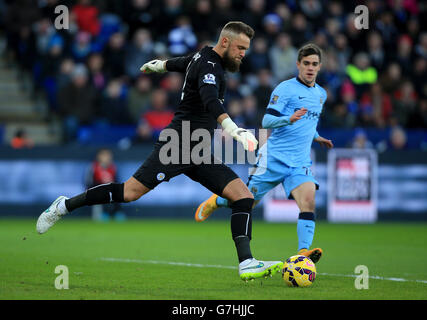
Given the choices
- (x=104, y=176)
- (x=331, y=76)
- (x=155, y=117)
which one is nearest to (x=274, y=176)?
(x=104, y=176)

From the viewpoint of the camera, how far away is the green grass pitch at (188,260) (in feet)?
23.4

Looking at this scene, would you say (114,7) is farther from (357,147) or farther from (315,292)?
(315,292)

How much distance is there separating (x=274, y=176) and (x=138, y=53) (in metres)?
10.6

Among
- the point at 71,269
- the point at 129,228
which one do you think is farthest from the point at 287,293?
the point at 129,228

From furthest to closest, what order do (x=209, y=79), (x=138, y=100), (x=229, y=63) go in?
(x=138, y=100), (x=229, y=63), (x=209, y=79)

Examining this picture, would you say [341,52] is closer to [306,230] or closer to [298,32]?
[298,32]

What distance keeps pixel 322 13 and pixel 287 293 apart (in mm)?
16310

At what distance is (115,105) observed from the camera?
1847 centimetres

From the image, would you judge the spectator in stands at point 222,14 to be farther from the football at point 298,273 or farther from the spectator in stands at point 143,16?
the football at point 298,273

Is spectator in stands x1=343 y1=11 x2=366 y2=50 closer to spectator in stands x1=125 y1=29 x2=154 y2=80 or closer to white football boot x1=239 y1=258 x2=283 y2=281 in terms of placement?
spectator in stands x1=125 y1=29 x2=154 y2=80

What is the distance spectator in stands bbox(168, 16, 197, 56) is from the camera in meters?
19.1

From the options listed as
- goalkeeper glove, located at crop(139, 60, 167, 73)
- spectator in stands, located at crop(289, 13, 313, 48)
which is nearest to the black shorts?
goalkeeper glove, located at crop(139, 60, 167, 73)

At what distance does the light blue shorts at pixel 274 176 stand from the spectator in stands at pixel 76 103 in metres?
9.49

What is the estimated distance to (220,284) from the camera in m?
7.73
